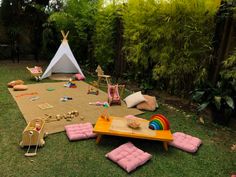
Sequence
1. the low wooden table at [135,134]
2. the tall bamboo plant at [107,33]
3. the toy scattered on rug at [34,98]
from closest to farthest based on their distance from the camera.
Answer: the low wooden table at [135,134] < the toy scattered on rug at [34,98] < the tall bamboo plant at [107,33]

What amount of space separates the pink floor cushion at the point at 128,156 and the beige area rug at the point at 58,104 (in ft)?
3.20

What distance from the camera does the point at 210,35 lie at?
3975 mm

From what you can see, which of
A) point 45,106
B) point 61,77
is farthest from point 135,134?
point 61,77

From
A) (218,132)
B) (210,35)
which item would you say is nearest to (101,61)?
(210,35)

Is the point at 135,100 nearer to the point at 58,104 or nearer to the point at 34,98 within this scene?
the point at 58,104

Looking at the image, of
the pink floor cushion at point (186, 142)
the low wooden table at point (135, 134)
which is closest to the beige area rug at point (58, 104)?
the low wooden table at point (135, 134)

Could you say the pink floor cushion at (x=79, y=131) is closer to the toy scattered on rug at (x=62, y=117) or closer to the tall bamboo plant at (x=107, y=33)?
the toy scattered on rug at (x=62, y=117)

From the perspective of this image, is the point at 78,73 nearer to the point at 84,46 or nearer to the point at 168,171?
the point at 84,46

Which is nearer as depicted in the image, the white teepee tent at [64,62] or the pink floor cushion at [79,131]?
the pink floor cushion at [79,131]

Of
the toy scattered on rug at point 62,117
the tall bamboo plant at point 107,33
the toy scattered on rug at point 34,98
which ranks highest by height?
the tall bamboo plant at point 107,33

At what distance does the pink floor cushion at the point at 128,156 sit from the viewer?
2340mm

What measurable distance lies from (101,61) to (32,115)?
3.87 metres

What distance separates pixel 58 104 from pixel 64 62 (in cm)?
284

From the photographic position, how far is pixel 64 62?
674 cm
